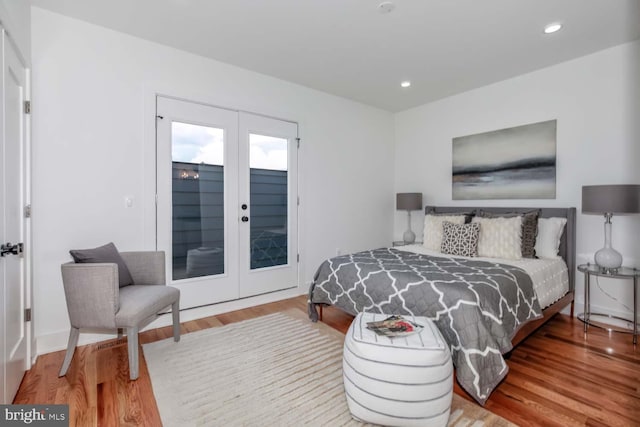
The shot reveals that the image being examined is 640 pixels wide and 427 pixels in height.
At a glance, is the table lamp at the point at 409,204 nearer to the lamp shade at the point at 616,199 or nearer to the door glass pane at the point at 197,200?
the lamp shade at the point at 616,199

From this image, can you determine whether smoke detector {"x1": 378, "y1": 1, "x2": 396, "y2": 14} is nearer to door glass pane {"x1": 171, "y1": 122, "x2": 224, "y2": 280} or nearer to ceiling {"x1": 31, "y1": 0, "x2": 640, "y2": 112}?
ceiling {"x1": 31, "y1": 0, "x2": 640, "y2": 112}

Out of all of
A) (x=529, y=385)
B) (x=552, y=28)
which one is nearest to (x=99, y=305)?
(x=529, y=385)

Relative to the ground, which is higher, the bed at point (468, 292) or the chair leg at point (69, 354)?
the bed at point (468, 292)

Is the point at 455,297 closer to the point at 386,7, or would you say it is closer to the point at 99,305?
the point at 386,7

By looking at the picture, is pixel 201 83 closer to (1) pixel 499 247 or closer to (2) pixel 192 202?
(2) pixel 192 202

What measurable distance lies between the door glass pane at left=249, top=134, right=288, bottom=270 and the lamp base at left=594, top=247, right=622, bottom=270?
123 inches

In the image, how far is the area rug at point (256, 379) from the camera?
1725mm

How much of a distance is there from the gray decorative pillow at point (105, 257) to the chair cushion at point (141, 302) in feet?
0.26

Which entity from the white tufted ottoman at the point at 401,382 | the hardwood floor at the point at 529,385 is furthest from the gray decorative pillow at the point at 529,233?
the white tufted ottoman at the point at 401,382

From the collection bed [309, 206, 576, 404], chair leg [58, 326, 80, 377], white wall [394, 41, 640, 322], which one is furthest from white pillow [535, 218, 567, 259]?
chair leg [58, 326, 80, 377]

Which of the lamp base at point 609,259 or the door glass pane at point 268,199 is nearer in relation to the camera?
the lamp base at point 609,259

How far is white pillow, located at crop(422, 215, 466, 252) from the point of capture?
3.64 metres

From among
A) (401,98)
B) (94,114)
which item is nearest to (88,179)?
(94,114)

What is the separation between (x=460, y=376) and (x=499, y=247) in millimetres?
1716
